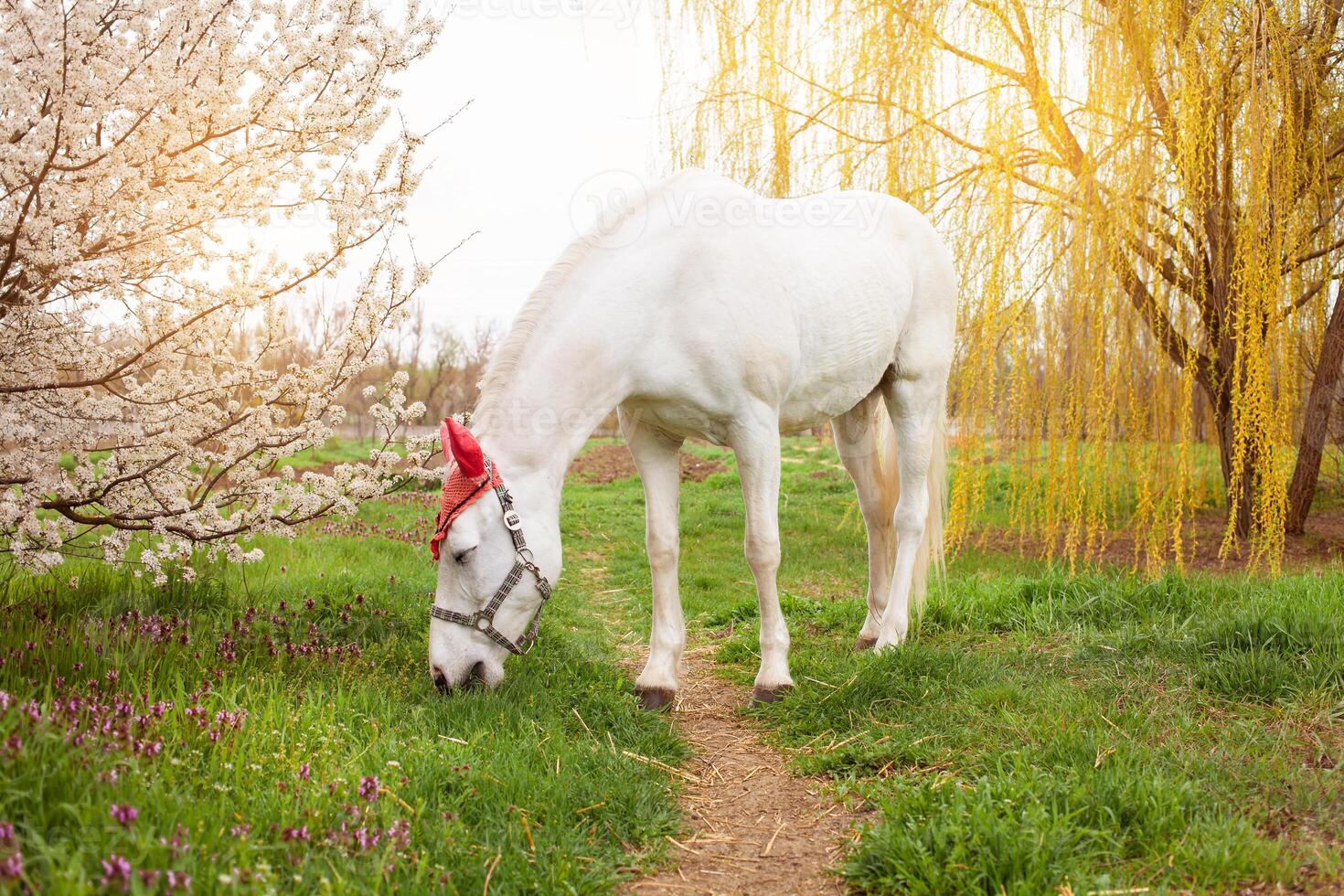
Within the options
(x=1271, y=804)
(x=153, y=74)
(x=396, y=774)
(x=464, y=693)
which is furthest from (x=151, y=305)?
(x=1271, y=804)

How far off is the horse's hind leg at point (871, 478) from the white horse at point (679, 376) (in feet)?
0.68

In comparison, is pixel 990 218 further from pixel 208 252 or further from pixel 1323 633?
pixel 208 252

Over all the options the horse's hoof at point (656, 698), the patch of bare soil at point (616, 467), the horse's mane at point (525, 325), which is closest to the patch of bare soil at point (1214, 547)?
the horse's hoof at point (656, 698)

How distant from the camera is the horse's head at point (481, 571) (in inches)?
128

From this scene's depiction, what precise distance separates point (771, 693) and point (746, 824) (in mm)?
1053

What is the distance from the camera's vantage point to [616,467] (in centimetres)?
1578

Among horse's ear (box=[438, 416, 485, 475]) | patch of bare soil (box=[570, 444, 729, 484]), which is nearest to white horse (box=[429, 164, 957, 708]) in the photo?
horse's ear (box=[438, 416, 485, 475])

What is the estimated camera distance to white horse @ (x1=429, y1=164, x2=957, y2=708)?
3.39m

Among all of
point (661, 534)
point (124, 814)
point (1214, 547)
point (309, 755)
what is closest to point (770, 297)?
point (661, 534)

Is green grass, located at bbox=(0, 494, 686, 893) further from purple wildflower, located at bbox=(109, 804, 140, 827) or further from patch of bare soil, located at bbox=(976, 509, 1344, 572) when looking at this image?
patch of bare soil, located at bbox=(976, 509, 1344, 572)

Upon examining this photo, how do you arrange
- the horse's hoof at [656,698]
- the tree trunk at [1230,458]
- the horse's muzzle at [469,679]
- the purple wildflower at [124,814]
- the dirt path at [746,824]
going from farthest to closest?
the tree trunk at [1230,458] < the horse's hoof at [656,698] < the horse's muzzle at [469,679] < the dirt path at [746,824] < the purple wildflower at [124,814]

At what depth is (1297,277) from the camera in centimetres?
574

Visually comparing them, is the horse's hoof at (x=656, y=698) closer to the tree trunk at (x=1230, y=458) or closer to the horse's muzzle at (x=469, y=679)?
the horse's muzzle at (x=469, y=679)

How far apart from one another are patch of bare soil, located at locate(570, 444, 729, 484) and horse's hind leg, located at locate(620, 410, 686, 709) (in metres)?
9.05
